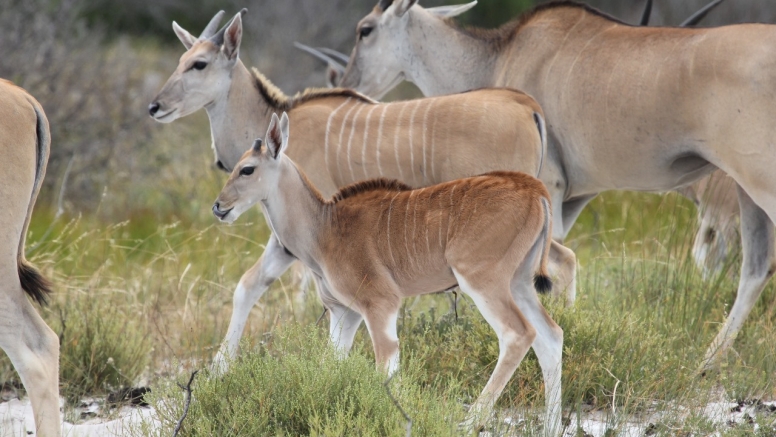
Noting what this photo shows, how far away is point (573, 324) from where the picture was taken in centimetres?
425

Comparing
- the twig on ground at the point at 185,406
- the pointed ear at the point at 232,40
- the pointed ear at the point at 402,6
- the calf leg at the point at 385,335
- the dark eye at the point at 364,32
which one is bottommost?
the calf leg at the point at 385,335

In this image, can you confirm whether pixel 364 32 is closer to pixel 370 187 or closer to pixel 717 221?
pixel 370 187

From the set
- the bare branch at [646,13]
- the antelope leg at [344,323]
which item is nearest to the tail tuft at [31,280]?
the antelope leg at [344,323]

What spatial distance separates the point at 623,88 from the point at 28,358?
9.11ft

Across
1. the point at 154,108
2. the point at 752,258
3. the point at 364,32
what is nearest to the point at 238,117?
the point at 154,108

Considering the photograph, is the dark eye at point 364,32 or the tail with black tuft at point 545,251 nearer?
the tail with black tuft at point 545,251

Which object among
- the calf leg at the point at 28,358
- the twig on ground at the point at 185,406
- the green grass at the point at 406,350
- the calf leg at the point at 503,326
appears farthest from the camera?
the calf leg at the point at 503,326

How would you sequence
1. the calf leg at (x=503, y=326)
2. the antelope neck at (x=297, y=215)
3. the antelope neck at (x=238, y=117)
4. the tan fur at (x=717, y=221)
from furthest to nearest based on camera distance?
the tan fur at (x=717, y=221) → the antelope neck at (x=238, y=117) → the antelope neck at (x=297, y=215) → the calf leg at (x=503, y=326)

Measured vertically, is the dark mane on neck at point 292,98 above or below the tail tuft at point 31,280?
above

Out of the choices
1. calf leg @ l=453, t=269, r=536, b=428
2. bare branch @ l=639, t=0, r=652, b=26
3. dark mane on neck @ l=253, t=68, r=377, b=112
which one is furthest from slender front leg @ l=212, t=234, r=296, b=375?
bare branch @ l=639, t=0, r=652, b=26

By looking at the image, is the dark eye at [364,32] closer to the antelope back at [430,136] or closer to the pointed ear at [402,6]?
the pointed ear at [402,6]

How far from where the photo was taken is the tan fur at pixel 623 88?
4.23 meters

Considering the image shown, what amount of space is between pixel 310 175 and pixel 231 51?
0.76 m

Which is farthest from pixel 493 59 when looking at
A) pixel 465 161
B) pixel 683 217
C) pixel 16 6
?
pixel 16 6
